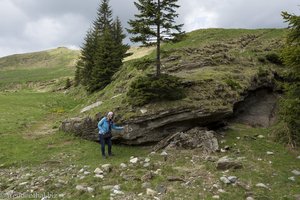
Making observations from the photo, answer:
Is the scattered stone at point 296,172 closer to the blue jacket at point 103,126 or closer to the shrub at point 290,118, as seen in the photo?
the shrub at point 290,118

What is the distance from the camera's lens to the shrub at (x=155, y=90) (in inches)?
869

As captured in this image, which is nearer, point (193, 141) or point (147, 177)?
point (147, 177)

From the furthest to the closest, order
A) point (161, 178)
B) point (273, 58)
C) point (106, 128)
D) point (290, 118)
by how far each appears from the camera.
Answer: point (273, 58)
point (106, 128)
point (290, 118)
point (161, 178)

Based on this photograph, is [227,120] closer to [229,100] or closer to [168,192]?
[229,100]

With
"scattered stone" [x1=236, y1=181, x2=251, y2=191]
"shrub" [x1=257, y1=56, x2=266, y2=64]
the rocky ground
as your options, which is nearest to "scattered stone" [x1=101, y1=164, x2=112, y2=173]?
the rocky ground

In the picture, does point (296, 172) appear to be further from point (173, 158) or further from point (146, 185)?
point (146, 185)

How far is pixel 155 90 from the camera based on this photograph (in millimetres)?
22344

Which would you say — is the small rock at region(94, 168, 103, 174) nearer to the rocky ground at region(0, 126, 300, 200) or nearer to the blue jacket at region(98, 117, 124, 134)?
the rocky ground at region(0, 126, 300, 200)

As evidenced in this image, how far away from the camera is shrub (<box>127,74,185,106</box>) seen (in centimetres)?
2206

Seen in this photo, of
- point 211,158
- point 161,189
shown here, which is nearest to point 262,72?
point 211,158

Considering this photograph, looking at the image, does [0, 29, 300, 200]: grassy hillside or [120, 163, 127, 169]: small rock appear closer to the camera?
[0, 29, 300, 200]: grassy hillside

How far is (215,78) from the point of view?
25281 millimetres

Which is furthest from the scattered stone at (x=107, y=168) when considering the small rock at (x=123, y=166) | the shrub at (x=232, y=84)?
the shrub at (x=232, y=84)

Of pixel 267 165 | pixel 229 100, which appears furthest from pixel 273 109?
pixel 267 165
